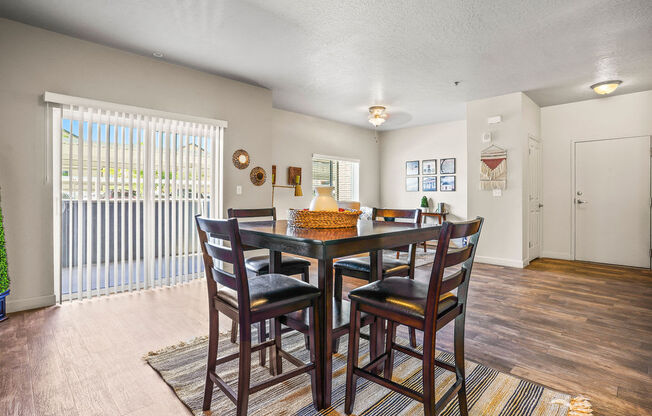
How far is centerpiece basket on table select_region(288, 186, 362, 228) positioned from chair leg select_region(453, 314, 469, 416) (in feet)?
2.35

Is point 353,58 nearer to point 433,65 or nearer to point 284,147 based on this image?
point 433,65

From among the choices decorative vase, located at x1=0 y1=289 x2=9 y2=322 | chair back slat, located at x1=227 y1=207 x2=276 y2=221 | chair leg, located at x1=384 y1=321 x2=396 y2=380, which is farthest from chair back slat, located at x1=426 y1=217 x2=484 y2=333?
decorative vase, located at x1=0 y1=289 x2=9 y2=322

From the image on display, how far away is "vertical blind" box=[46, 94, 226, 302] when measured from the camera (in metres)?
3.14

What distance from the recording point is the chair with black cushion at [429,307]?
1287 millimetres

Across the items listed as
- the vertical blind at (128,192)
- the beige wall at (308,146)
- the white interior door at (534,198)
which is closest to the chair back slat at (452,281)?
the vertical blind at (128,192)

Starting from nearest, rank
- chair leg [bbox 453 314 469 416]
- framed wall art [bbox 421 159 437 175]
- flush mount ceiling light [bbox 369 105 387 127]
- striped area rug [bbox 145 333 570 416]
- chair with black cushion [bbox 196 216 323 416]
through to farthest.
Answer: chair with black cushion [bbox 196 216 323 416], chair leg [bbox 453 314 469 416], striped area rug [bbox 145 333 570 416], flush mount ceiling light [bbox 369 105 387 127], framed wall art [bbox 421 159 437 175]

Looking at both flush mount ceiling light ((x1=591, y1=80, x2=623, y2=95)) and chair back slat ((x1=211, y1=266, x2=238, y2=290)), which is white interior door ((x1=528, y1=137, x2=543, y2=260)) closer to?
flush mount ceiling light ((x1=591, y1=80, x2=623, y2=95))

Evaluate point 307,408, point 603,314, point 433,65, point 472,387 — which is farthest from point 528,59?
point 307,408

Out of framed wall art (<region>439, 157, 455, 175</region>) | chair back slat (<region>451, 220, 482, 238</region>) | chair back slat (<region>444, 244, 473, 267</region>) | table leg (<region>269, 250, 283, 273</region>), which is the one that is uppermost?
framed wall art (<region>439, 157, 455, 175</region>)

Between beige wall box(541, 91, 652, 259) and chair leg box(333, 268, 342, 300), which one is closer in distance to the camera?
chair leg box(333, 268, 342, 300)

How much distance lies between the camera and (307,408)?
1.60 m

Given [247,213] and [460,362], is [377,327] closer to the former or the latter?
[460,362]

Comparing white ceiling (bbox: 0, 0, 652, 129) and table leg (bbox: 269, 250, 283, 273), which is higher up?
white ceiling (bbox: 0, 0, 652, 129)

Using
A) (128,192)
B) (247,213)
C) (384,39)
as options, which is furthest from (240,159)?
(384,39)
